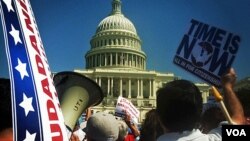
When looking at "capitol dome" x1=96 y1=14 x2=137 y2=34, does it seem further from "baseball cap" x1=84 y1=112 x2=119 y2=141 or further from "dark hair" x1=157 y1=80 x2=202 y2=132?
"dark hair" x1=157 y1=80 x2=202 y2=132

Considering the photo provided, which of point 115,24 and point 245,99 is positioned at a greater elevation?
point 115,24

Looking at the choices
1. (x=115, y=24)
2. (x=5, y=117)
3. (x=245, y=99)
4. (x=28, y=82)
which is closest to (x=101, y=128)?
(x=5, y=117)

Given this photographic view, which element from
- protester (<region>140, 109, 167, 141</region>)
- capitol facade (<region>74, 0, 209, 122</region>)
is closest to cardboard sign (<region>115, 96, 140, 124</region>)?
protester (<region>140, 109, 167, 141</region>)

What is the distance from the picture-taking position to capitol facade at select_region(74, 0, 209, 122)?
214ft

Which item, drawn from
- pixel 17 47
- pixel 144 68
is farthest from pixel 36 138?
pixel 144 68

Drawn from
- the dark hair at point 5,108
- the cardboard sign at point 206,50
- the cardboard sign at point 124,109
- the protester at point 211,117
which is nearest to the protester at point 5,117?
the dark hair at point 5,108

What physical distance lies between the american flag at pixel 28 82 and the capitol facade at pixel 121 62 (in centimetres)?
6212

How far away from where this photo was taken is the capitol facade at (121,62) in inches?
2571

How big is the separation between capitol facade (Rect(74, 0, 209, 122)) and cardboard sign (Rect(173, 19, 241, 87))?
6092 cm

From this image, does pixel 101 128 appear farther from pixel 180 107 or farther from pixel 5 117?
pixel 5 117

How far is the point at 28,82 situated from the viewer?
52.0 inches

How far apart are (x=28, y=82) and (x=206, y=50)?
1555 mm

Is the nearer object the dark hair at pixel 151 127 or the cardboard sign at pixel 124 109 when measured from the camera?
the dark hair at pixel 151 127

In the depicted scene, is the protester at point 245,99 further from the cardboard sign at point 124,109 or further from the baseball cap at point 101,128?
the cardboard sign at point 124,109
